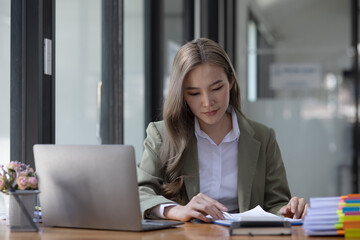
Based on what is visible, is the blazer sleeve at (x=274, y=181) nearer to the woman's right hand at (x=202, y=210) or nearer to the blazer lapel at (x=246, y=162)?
the blazer lapel at (x=246, y=162)

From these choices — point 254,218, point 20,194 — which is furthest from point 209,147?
point 20,194

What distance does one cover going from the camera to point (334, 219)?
177 cm

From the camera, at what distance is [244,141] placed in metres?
2.53

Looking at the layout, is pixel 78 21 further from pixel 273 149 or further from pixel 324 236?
pixel 324 236

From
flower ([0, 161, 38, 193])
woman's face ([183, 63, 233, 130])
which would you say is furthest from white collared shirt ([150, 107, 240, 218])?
flower ([0, 161, 38, 193])

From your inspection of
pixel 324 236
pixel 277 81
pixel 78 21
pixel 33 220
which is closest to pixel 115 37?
pixel 78 21

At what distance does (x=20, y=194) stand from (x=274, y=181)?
1078mm

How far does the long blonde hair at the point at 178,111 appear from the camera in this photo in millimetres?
2414

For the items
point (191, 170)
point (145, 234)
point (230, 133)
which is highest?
point (230, 133)

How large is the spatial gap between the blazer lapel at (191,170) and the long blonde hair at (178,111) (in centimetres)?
3

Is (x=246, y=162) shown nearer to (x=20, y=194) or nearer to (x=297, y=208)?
(x=297, y=208)

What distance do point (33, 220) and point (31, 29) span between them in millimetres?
962

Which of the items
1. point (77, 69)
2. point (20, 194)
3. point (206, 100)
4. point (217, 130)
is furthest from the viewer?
point (77, 69)

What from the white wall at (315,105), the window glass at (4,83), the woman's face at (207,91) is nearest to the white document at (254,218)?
the woman's face at (207,91)
